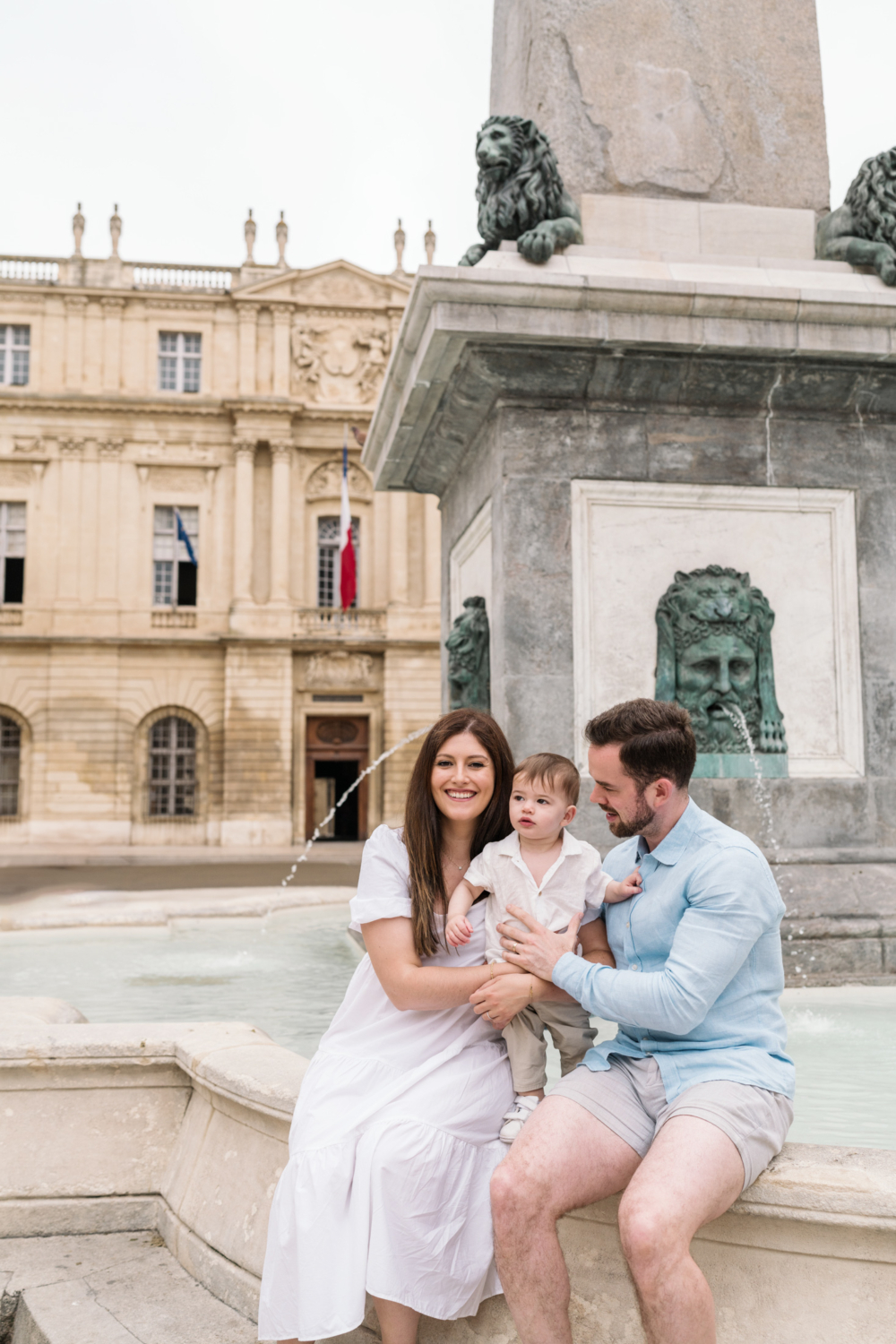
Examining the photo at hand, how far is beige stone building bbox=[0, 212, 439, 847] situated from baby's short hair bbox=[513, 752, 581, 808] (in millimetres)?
26663

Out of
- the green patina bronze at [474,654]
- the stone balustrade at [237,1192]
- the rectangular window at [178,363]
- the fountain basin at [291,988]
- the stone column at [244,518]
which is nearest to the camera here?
the stone balustrade at [237,1192]

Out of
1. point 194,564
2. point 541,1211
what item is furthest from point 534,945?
point 194,564

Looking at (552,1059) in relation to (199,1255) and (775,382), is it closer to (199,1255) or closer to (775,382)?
→ (199,1255)

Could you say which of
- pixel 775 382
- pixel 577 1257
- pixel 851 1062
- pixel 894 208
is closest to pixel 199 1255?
pixel 577 1257

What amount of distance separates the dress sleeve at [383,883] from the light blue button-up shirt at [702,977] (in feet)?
1.25

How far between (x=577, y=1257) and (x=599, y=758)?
88 cm

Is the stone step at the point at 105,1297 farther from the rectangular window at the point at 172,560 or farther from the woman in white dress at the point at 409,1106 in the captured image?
the rectangular window at the point at 172,560

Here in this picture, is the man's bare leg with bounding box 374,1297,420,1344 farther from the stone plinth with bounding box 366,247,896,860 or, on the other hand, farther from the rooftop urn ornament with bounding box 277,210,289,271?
the rooftop urn ornament with bounding box 277,210,289,271

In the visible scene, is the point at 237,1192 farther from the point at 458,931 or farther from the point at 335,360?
the point at 335,360

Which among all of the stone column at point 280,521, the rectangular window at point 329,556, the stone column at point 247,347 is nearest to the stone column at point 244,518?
the stone column at point 280,521

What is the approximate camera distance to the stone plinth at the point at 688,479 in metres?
4.71

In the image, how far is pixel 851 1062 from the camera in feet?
11.1

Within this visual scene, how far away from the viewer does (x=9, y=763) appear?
29297 mm

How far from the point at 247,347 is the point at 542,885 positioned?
96.6 feet
